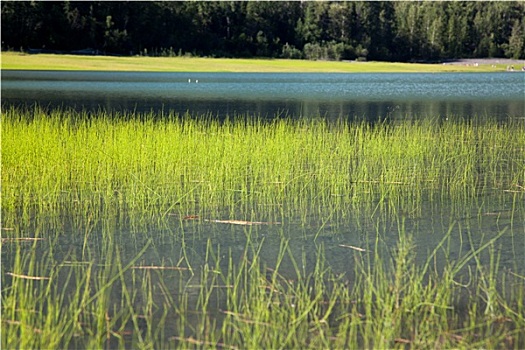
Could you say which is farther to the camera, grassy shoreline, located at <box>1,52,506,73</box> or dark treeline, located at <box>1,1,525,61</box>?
dark treeline, located at <box>1,1,525,61</box>

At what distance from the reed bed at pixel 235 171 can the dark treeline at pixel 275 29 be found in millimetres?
74876

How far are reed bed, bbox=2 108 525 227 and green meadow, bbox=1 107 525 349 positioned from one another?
40 millimetres

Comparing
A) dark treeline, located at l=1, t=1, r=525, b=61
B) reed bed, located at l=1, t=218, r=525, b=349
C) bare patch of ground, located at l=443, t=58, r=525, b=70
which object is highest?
dark treeline, located at l=1, t=1, r=525, b=61

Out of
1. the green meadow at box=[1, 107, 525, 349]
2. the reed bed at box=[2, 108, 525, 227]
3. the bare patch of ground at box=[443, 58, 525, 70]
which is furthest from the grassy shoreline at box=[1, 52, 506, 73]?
the green meadow at box=[1, 107, 525, 349]

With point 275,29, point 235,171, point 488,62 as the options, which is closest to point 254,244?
point 235,171

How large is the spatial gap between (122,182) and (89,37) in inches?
3396

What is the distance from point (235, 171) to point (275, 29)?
4169 inches

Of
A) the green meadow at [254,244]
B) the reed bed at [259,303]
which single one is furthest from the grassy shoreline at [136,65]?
the reed bed at [259,303]

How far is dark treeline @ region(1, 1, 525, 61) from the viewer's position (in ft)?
290

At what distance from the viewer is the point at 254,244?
19.7ft

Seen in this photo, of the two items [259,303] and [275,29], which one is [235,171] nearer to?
[259,303]

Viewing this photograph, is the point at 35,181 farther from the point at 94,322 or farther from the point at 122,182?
the point at 94,322

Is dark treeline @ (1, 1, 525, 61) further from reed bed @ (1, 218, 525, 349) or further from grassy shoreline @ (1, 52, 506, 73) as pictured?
reed bed @ (1, 218, 525, 349)

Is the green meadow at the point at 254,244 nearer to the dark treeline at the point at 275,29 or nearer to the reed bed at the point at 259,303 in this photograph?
the reed bed at the point at 259,303
